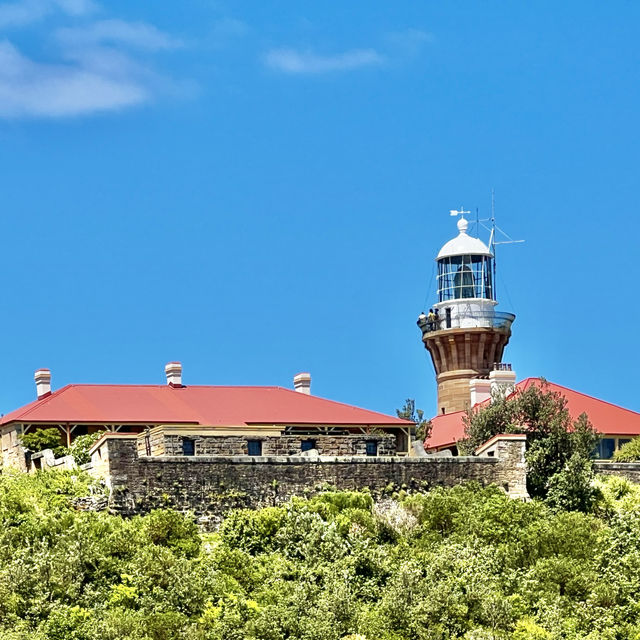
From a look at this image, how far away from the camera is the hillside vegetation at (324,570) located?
40.6 meters

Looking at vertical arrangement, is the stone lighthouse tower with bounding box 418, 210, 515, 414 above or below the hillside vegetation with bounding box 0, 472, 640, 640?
above

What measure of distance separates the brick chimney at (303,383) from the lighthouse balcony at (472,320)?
1501 cm

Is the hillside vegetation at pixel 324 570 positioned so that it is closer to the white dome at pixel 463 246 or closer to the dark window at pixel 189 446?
the dark window at pixel 189 446

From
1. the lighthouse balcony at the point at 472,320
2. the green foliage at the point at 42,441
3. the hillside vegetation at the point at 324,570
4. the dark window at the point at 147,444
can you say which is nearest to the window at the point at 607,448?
the hillside vegetation at the point at 324,570

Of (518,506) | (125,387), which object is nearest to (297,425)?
(125,387)

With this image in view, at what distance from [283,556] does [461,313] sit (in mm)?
34058

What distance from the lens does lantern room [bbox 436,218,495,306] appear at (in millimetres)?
78188

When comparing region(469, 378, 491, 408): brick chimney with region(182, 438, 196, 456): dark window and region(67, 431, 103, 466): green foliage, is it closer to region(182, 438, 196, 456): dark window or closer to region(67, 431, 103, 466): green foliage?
region(67, 431, 103, 466): green foliage

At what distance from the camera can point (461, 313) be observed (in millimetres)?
77875

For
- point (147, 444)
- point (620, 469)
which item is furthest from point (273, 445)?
point (620, 469)

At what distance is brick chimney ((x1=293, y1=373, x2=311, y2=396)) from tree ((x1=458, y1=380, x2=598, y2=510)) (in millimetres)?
8452

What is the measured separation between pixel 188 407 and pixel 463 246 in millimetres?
23391

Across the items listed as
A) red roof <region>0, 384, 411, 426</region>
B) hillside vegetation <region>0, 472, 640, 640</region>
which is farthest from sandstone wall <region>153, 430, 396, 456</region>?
red roof <region>0, 384, 411, 426</region>

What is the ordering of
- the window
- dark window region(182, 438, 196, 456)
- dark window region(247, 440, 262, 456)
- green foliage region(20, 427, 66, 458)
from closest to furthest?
dark window region(182, 438, 196, 456) → dark window region(247, 440, 262, 456) → green foliage region(20, 427, 66, 458) → the window
